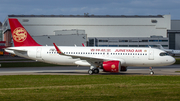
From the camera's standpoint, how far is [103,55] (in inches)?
1184

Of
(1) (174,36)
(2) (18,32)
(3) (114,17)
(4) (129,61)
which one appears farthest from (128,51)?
(1) (174,36)

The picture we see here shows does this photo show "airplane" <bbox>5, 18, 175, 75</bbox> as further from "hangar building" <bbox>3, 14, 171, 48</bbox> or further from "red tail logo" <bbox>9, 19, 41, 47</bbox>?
"hangar building" <bbox>3, 14, 171, 48</bbox>

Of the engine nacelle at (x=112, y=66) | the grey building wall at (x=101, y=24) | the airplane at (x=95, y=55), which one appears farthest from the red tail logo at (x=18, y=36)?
the grey building wall at (x=101, y=24)

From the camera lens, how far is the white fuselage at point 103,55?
29.7m

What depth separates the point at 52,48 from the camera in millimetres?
31094

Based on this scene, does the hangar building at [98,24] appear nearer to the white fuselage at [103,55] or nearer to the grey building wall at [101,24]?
the grey building wall at [101,24]

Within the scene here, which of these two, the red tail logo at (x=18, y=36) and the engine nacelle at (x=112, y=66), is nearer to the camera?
the engine nacelle at (x=112, y=66)

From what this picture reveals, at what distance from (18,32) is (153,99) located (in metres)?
23.1

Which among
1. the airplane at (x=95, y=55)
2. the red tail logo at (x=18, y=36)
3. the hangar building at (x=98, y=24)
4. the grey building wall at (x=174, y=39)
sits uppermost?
the hangar building at (x=98, y=24)

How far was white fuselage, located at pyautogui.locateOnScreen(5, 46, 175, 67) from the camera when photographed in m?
29.7

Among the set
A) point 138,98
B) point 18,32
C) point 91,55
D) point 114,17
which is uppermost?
point 114,17

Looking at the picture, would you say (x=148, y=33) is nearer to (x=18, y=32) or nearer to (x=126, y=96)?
Answer: (x=18, y=32)

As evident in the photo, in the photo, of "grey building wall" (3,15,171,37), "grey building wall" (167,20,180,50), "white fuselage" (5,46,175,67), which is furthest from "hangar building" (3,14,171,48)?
"white fuselage" (5,46,175,67)

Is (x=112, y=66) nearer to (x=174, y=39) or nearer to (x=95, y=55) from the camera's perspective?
(x=95, y=55)
